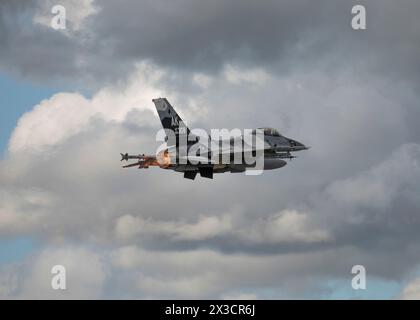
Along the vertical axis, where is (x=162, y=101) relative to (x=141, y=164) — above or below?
above

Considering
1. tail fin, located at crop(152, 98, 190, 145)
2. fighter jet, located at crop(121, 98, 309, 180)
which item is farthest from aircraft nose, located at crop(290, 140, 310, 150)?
tail fin, located at crop(152, 98, 190, 145)

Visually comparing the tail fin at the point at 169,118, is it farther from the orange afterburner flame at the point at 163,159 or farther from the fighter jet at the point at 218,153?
the orange afterburner flame at the point at 163,159

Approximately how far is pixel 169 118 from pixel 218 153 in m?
14.7

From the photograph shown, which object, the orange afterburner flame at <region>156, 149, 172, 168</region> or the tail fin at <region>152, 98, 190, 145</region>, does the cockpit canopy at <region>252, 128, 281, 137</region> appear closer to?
the tail fin at <region>152, 98, 190, 145</region>

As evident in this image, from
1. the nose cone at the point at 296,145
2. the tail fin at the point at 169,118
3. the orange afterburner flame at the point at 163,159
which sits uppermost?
the tail fin at the point at 169,118

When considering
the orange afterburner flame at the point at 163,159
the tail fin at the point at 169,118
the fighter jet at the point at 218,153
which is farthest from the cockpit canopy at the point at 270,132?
the orange afterburner flame at the point at 163,159

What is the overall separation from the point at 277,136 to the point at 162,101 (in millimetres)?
21073

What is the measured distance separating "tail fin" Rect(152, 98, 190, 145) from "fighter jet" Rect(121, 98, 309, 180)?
0.17 m

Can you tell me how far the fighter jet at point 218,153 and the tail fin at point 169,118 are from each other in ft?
0.55

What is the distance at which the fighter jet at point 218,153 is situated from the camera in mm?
119188
